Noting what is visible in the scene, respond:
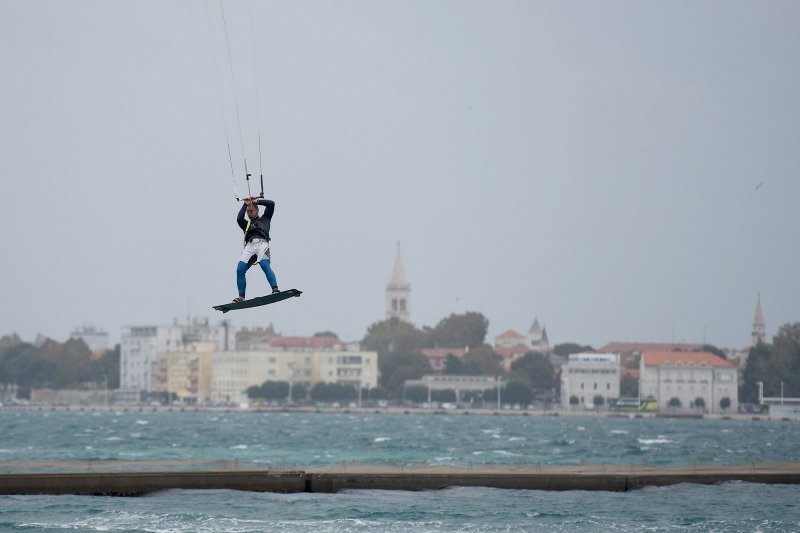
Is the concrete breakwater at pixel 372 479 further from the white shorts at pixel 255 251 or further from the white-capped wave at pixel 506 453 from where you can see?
the white-capped wave at pixel 506 453

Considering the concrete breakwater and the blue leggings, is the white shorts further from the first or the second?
the concrete breakwater

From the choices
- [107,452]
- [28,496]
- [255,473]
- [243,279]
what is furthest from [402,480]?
[107,452]

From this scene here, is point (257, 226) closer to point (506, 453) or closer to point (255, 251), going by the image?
point (255, 251)

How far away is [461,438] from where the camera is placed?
118625 millimetres

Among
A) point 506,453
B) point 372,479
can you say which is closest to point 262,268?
point 372,479

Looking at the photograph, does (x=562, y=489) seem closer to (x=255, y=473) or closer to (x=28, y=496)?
(x=255, y=473)

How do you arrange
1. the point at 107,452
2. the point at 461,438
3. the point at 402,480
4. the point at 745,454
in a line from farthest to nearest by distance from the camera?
the point at 461,438
the point at 745,454
the point at 107,452
the point at 402,480

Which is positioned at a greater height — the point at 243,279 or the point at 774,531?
the point at 243,279

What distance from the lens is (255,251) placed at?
32344mm

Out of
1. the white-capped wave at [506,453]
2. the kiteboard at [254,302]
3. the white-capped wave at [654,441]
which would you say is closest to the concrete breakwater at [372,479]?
the kiteboard at [254,302]

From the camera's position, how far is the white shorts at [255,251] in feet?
106

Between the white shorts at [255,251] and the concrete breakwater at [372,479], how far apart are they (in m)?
17.9

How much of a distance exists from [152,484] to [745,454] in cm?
5024

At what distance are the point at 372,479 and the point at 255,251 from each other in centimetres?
1966
